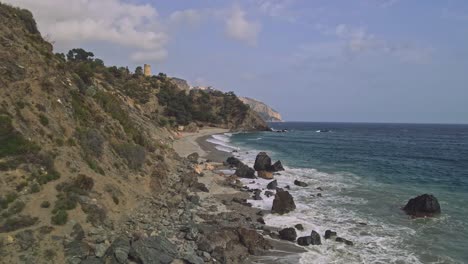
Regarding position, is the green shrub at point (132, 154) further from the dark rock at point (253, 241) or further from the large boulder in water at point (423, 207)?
the large boulder in water at point (423, 207)

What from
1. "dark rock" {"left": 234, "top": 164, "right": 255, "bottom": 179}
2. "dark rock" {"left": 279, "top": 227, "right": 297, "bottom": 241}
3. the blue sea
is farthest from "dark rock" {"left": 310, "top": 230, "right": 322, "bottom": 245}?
"dark rock" {"left": 234, "top": 164, "right": 255, "bottom": 179}

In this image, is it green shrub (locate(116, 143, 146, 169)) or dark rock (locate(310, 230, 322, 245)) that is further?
green shrub (locate(116, 143, 146, 169))

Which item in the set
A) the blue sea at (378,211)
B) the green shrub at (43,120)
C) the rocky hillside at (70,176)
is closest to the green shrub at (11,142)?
the rocky hillside at (70,176)

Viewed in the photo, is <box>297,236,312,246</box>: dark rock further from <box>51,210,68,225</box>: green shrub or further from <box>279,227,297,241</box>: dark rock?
<box>51,210,68,225</box>: green shrub

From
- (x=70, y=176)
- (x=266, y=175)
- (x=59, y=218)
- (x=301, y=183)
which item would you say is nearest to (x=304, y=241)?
(x=59, y=218)

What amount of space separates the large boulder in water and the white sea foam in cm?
359

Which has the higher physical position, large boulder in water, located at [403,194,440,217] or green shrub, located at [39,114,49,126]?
green shrub, located at [39,114,49,126]

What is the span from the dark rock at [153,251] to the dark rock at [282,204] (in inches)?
428

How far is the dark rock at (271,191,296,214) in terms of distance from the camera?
25625mm

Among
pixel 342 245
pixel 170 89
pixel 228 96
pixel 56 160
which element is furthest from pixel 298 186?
pixel 228 96

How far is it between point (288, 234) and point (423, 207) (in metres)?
12.4

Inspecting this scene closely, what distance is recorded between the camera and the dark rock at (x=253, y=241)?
18.2 meters

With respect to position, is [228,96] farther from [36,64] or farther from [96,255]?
[96,255]

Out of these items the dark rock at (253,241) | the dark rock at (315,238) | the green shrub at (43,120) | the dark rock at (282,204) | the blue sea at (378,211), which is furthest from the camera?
the dark rock at (282,204)
